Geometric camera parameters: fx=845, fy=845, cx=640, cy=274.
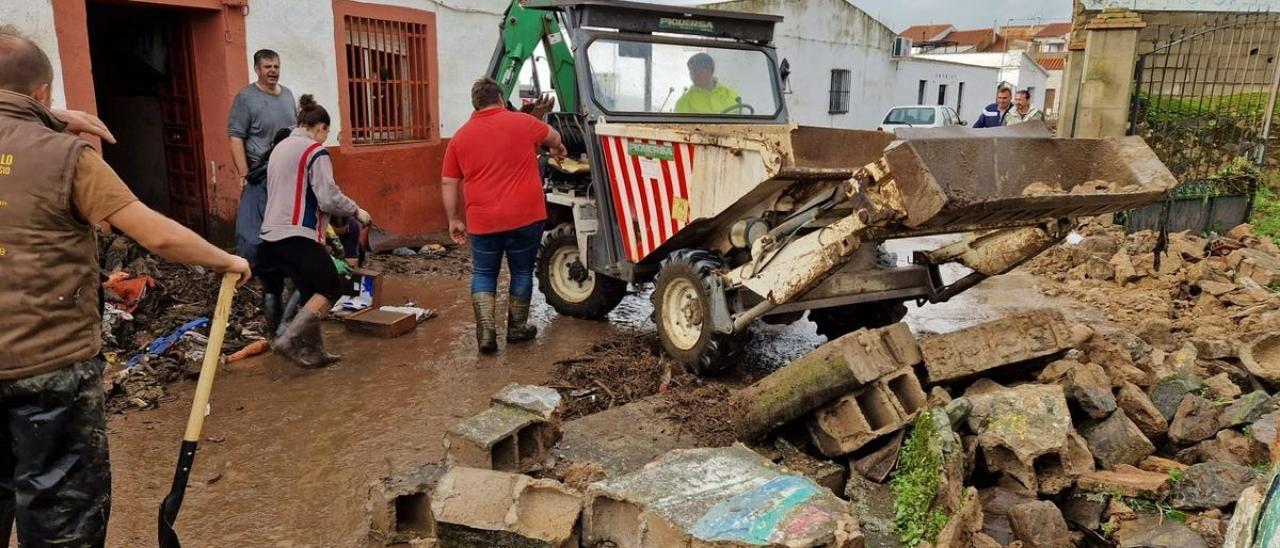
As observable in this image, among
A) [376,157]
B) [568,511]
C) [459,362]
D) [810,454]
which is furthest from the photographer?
[376,157]

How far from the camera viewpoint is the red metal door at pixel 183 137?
7.32m

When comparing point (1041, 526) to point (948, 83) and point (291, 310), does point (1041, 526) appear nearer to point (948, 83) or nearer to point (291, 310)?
point (291, 310)

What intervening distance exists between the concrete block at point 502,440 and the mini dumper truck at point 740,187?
4.25ft

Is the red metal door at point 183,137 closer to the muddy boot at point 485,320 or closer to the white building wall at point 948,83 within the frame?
the muddy boot at point 485,320

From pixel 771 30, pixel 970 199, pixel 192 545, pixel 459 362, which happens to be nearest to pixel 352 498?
pixel 192 545

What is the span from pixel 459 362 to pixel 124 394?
1.80 m

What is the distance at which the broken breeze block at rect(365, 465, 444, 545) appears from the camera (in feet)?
10.2

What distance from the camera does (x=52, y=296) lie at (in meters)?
Answer: 2.36

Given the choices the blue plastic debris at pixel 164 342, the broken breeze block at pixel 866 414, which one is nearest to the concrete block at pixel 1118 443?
the broken breeze block at pixel 866 414

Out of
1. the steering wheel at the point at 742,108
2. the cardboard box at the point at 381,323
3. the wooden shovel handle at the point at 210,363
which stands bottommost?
the cardboard box at the point at 381,323

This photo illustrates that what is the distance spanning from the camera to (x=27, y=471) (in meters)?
2.40

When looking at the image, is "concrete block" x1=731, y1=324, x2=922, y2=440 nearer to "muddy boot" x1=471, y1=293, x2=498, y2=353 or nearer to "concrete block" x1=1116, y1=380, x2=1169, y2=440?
"concrete block" x1=1116, y1=380, x2=1169, y2=440

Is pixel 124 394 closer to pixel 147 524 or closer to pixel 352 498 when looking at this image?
pixel 147 524

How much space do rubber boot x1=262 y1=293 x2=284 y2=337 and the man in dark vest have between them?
9.44ft
